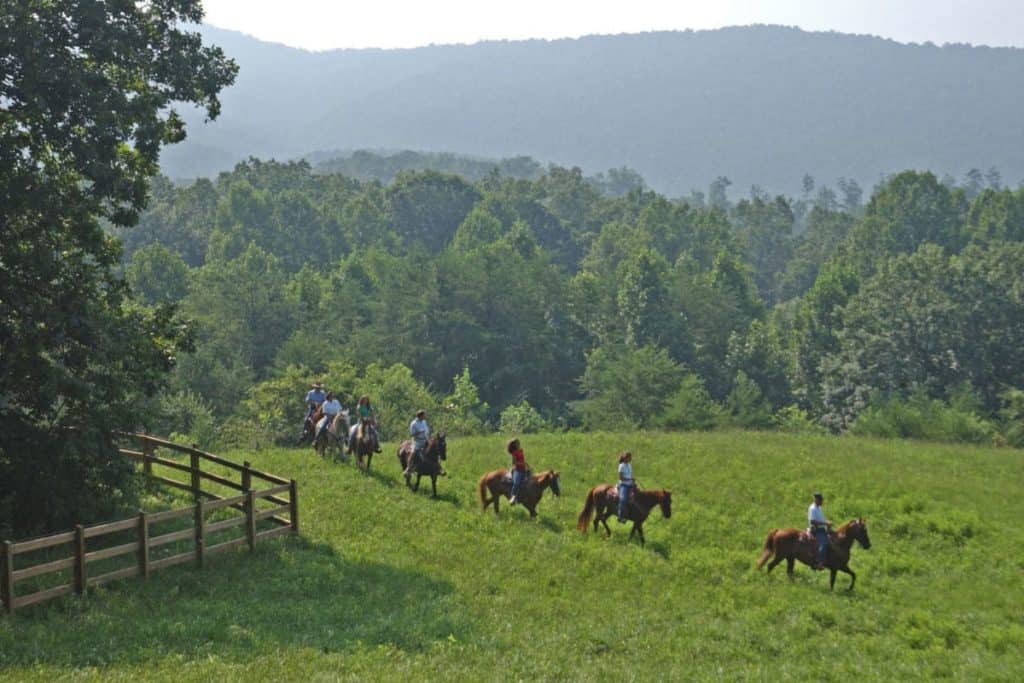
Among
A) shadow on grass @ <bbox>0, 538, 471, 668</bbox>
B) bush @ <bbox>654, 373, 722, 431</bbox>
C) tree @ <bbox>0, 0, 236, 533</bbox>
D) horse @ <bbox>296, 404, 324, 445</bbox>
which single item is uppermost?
tree @ <bbox>0, 0, 236, 533</bbox>

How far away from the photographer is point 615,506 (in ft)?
85.8

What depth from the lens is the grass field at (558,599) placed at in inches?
633

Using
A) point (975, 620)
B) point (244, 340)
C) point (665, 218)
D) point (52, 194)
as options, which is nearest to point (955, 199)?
point (665, 218)

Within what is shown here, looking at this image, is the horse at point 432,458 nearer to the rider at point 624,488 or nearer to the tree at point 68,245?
the rider at point 624,488

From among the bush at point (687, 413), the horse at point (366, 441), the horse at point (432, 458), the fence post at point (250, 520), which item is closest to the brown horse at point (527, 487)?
the horse at point (432, 458)

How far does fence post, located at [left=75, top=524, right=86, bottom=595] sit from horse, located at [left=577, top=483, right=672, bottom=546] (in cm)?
1293

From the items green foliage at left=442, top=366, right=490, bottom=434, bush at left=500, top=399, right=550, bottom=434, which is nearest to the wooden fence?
green foliage at left=442, top=366, right=490, bottom=434

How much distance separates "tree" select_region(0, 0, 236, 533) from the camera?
20.8 meters

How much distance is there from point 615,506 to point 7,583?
14.7m

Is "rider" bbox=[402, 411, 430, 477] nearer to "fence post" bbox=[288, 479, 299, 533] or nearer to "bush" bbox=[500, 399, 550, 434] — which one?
"fence post" bbox=[288, 479, 299, 533]

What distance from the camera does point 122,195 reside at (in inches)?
893

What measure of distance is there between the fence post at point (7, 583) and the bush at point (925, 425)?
159 feet

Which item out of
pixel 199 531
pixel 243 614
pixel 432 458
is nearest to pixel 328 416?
pixel 432 458

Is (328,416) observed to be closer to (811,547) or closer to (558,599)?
(558,599)
